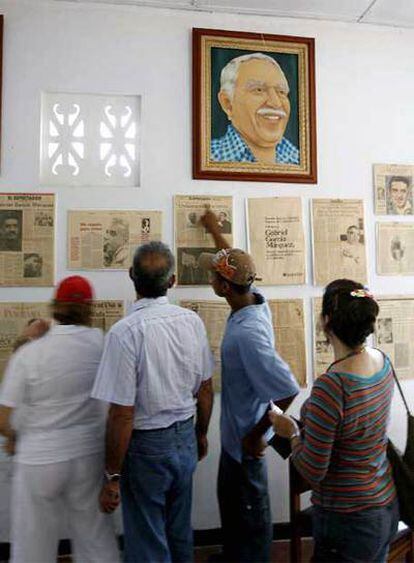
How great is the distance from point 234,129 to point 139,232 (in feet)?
2.27

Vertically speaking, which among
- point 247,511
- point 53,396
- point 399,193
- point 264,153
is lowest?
point 247,511

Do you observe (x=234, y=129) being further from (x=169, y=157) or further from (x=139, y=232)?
(x=139, y=232)

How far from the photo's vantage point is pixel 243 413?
166 cm

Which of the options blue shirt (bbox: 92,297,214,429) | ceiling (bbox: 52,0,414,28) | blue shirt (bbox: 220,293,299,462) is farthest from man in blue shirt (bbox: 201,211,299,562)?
ceiling (bbox: 52,0,414,28)

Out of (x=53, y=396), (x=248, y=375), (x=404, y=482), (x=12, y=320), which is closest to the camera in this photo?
(x=404, y=482)

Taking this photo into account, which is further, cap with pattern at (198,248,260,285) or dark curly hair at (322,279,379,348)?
cap with pattern at (198,248,260,285)

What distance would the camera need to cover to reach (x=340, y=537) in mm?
1193

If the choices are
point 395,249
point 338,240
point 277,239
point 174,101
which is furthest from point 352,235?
point 174,101

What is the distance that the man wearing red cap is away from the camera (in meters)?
1.46

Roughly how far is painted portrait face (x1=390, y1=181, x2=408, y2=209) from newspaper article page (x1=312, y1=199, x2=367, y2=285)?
0.60ft

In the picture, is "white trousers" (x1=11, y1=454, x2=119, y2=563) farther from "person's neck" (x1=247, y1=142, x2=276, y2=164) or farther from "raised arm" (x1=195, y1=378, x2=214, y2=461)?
"person's neck" (x1=247, y1=142, x2=276, y2=164)

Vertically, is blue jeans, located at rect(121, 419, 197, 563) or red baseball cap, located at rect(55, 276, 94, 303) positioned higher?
red baseball cap, located at rect(55, 276, 94, 303)

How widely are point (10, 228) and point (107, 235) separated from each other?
43 centimetres

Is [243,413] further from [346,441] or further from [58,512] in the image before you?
[58,512]
